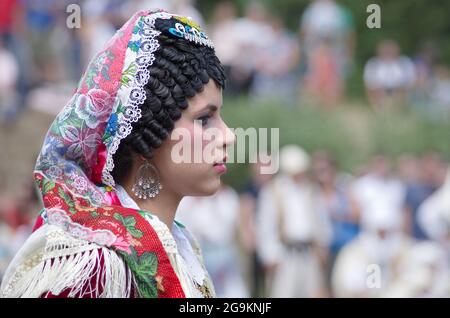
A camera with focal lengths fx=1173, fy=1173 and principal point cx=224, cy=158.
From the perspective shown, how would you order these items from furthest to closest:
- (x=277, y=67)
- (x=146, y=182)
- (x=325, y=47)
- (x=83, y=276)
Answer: (x=325, y=47) < (x=277, y=67) < (x=146, y=182) < (x=83, y=276)

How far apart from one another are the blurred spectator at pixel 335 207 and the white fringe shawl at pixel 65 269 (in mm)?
6976

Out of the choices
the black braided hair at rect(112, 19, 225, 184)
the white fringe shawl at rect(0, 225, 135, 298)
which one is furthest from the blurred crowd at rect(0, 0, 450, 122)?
the white fringe shawl at rect(0, 225, 135, 298)

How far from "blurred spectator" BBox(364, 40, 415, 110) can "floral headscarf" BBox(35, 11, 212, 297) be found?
1025 centimetres

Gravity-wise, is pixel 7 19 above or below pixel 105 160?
above

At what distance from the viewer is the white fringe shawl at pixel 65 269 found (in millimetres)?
3230

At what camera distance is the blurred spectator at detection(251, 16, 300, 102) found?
1280 cm

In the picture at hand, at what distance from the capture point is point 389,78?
13570mm

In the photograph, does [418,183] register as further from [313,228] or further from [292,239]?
[292,239]

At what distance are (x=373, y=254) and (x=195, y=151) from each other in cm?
632

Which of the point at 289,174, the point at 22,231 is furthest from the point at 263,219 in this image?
the point at 22,231

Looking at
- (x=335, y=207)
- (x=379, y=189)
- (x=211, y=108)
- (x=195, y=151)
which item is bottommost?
(x=335, y=207)

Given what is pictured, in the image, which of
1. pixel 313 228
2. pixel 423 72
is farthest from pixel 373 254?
pixel 423 72

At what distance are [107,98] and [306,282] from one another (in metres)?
6.98

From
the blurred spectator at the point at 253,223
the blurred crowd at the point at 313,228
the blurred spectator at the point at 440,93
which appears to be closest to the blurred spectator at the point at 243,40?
the blurred crowd at the point at 313,228
